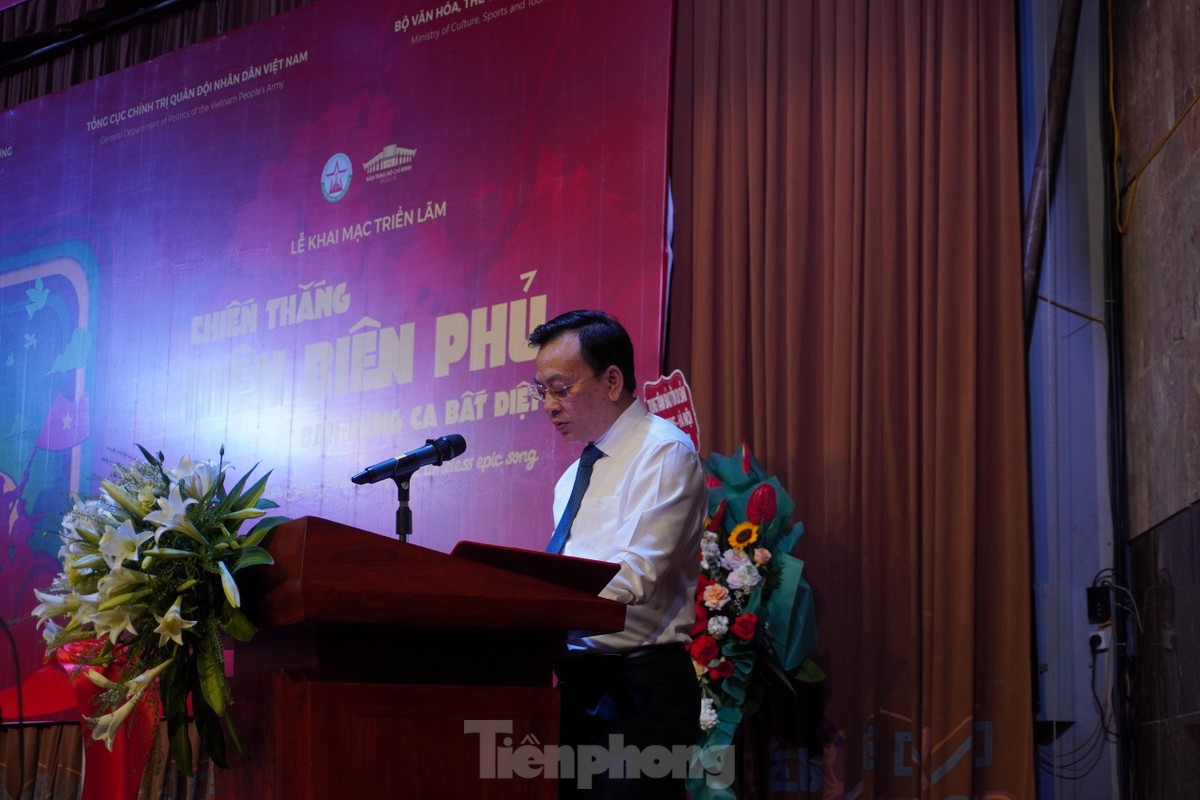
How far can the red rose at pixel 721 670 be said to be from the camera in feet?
11.0

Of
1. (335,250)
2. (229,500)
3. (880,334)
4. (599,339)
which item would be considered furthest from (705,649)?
(335,250)

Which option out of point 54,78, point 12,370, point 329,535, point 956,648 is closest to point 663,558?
point 329,535

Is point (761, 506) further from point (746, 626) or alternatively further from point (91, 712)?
point (91, 712)

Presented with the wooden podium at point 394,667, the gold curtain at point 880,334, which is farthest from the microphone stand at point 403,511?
the gold curtain at point 880,334

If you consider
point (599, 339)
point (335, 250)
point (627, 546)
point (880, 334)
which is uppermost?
point (335, 250)

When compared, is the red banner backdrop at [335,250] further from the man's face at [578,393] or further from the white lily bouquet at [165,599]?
the white lily bouquet at [165,599]

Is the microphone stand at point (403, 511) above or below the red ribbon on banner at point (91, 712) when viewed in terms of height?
above

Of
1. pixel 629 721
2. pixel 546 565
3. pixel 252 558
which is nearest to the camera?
pixel 252 558

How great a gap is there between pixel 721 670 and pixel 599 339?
1.10 meters

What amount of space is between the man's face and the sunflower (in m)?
0.90

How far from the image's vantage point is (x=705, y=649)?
3.35 meters

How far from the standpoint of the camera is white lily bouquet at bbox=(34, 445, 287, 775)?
5.91 feet

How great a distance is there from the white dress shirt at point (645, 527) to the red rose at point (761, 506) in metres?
0.92

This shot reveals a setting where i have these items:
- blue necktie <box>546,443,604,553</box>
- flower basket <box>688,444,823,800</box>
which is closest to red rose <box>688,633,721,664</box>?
flower basket <box>688,444,823,800</box>
